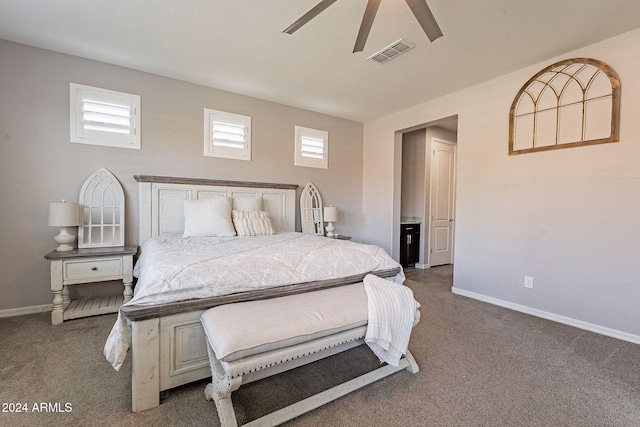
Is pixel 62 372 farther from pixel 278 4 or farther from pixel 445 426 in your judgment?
pixel 278 4

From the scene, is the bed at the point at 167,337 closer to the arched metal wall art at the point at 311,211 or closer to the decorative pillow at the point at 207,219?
the decorative pillow at the point at 207,219

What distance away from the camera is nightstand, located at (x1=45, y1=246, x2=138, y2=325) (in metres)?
2.58

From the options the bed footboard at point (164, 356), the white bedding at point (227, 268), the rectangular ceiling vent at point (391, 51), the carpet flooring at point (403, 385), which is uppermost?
the rectangular ceiling vent at point (391, 51)

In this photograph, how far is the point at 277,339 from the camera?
1377mm

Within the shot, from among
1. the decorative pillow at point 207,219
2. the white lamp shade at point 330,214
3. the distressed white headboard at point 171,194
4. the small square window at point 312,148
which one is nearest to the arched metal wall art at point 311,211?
the white lamp shade at point 330,214

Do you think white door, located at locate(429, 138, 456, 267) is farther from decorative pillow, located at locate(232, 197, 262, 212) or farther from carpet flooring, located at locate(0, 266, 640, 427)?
decorative pillow, located at locate(232, 197, 262, 212)

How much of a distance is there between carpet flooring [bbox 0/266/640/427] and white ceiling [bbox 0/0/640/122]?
2.75 m

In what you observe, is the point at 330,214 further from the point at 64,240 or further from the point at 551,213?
the point at 64,240

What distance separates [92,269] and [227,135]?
7.33 ft

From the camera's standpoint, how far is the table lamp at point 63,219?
2.66 m

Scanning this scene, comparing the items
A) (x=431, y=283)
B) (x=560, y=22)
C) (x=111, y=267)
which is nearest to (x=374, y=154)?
(x=431, y=283)

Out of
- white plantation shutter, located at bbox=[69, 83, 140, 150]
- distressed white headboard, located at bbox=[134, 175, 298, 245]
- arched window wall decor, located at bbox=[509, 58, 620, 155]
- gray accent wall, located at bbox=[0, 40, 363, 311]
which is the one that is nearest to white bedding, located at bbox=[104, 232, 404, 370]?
distressed white headboard, located at bbox=[134, 175, 298, 245]

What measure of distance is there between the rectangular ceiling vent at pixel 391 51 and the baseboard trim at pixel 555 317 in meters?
3.03

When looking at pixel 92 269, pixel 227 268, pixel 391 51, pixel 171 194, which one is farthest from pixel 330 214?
pixel 92 269
